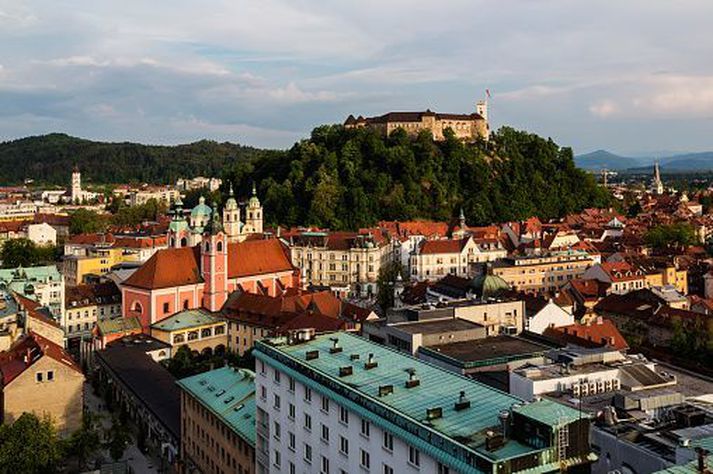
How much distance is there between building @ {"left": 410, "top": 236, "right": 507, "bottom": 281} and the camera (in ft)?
260

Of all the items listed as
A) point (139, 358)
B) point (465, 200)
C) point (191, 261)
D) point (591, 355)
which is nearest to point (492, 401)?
point (591, 355)

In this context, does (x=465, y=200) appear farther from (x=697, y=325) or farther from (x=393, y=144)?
(x=697, y=325)

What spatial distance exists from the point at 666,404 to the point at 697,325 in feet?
96.2

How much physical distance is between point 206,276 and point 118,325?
26.5 ft

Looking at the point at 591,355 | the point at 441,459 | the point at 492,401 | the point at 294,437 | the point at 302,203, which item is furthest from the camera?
the point at 302,203

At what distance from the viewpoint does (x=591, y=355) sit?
2722 centimetres

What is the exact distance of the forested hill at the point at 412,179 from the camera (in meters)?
102

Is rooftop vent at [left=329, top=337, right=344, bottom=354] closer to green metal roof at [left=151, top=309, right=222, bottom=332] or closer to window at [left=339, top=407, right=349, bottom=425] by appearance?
window at [left=339, top=407, right=349, bottom=425]

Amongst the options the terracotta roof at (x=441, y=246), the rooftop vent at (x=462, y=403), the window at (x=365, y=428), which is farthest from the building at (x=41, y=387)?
the terracotta roof at (x=441, y=246)

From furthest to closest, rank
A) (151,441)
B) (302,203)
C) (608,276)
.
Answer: (302,203)
(608,276)
(151,441)

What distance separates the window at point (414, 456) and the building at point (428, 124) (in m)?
101

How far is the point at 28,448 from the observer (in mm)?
29781

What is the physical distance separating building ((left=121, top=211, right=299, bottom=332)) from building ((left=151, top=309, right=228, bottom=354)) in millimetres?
1907

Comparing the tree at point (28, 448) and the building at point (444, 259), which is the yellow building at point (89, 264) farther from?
the tree at point (28, 448)
